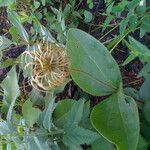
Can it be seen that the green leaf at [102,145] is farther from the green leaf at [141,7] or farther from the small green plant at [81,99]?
the green leaf at [141,7]

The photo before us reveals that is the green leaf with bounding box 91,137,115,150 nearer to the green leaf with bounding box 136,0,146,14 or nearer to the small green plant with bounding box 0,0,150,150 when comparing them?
the small green plant with bounding box 0,0,150,150

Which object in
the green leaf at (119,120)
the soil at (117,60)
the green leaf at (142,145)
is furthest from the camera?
the soil at (117,60)

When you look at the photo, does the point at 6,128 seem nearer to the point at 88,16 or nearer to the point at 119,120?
the point at 119,120

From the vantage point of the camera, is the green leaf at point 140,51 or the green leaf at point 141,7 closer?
the green leaf at point 140,51

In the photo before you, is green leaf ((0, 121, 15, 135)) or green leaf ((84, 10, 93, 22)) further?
green leaf ((84, 10, 93, 22))

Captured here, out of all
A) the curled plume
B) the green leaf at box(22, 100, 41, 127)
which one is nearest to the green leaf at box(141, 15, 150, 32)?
the curled plume

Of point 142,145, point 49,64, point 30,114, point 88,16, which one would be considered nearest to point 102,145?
point 142,145

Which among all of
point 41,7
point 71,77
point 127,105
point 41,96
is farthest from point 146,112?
point 41,7

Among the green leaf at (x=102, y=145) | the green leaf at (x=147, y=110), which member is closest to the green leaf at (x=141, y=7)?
the green leaf at (x=147, y=110)
